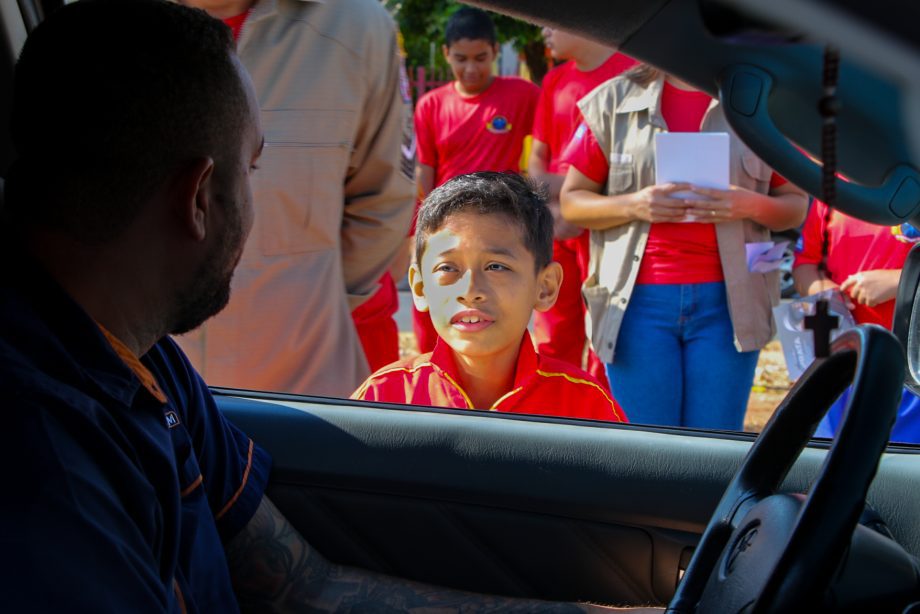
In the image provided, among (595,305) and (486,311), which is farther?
(595,305)

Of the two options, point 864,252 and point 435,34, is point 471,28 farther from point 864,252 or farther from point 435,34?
point 435,34

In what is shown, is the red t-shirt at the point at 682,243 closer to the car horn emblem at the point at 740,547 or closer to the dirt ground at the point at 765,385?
the dirt ground at the point at 765,385

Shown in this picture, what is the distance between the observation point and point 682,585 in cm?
128

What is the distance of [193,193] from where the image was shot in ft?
4.17

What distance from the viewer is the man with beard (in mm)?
1023

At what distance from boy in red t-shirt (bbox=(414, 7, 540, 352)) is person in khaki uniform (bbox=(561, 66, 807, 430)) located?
1168 millimetres

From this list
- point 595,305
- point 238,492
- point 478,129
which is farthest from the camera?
point 478,129

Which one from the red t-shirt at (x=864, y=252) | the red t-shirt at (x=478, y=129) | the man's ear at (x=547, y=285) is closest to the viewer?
the man's ear at (x=547, y=285)

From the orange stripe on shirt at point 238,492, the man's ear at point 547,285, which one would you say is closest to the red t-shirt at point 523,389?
the man's ear at point 547,285

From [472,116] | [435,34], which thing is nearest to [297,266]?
[472,116]

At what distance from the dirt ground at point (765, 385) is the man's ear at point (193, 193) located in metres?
3.56

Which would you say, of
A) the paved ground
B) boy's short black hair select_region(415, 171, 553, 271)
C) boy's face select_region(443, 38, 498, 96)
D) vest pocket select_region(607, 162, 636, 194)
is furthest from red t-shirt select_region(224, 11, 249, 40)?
the paved ground

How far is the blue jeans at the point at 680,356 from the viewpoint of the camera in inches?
120

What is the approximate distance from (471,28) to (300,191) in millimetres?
2188
